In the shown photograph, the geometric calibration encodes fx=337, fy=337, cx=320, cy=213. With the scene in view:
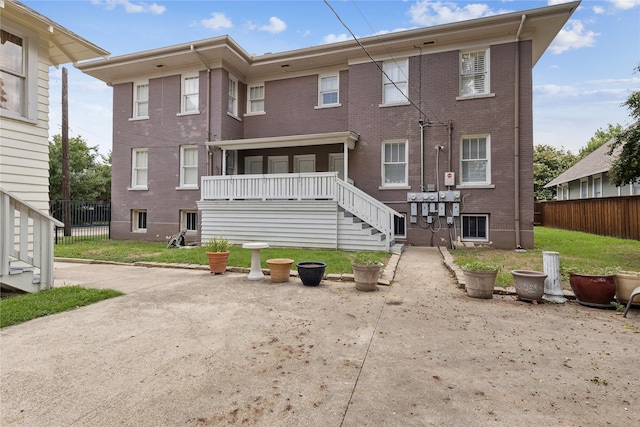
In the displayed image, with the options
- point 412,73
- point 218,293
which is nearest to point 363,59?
point 412,73

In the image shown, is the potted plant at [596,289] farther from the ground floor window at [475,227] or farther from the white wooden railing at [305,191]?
the ground floor window at [475,227]

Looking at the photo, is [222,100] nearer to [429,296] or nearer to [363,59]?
[363,59]

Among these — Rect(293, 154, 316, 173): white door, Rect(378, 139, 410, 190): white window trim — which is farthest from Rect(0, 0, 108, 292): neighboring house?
Rect(378, 139, 410, 190): white window trim

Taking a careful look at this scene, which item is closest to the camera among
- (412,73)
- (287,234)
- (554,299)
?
(554,299)

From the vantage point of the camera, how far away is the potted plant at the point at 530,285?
229 inches

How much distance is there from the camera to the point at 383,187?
43.0 feet

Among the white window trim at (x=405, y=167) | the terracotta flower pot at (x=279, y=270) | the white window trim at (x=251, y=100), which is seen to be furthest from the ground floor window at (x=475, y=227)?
the white window trim at (x=251, y=100)

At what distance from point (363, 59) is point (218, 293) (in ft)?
36.2

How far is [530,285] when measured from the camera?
5844 millimetres

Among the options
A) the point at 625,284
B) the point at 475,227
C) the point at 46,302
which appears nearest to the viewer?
the point at 46,302

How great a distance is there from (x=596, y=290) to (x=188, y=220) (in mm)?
14154

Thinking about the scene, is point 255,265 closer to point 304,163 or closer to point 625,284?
point 625,284

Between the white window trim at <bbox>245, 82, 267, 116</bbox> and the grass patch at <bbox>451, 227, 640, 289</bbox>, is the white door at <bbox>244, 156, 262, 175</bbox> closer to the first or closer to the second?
the white window trim at <bbox>245, 82, 267, 116</bbox>

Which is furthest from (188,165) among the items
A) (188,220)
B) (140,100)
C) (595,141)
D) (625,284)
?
(595,141)
